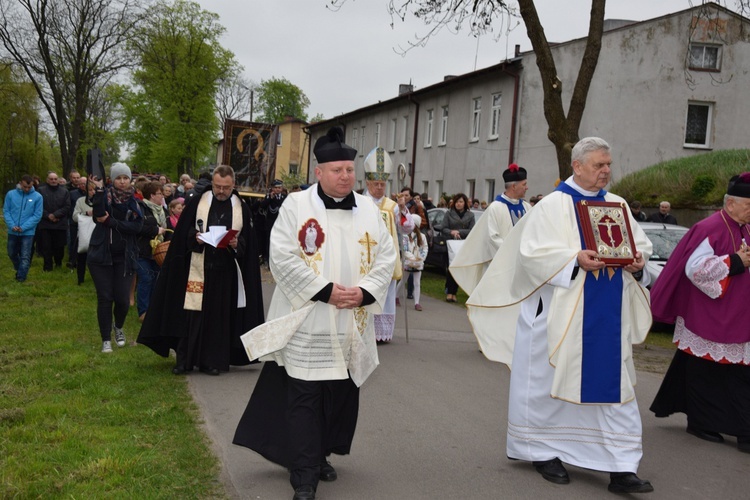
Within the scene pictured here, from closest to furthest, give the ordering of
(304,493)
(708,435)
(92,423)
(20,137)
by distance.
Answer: (304,493) < (92,423) < (708,435) < (20,137)

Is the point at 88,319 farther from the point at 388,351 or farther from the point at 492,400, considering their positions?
the point at 492,400

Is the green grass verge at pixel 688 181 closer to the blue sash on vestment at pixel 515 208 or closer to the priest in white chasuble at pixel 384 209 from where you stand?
the blue sash on vestment at pixel 515 208

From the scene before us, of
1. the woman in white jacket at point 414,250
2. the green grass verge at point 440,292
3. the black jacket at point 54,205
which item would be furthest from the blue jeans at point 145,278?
the black jacket at point 54,205

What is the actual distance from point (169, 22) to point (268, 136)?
35.4 metres

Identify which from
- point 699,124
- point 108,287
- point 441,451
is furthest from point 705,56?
point 441,451

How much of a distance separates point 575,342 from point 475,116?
29073 millimetres

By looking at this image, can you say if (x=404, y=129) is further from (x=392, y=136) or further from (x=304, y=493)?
(x=304, y=493)

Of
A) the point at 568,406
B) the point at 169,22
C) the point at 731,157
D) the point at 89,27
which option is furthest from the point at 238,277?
the point at 169,22

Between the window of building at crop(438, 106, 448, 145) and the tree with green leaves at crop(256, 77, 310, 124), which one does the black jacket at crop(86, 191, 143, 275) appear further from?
the tree with green leaves at crop(256, 77, 310, 124)

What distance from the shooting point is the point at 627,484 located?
16.9 feet

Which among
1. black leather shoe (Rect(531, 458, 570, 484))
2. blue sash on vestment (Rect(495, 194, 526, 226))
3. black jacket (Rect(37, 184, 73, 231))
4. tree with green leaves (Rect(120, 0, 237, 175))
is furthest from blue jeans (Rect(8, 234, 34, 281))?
tree with green leaves (Rect(120, 0, 237, 175))

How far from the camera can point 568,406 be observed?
216 inches

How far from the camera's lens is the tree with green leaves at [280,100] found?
96000 mm

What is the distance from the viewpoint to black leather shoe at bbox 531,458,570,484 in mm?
5340
